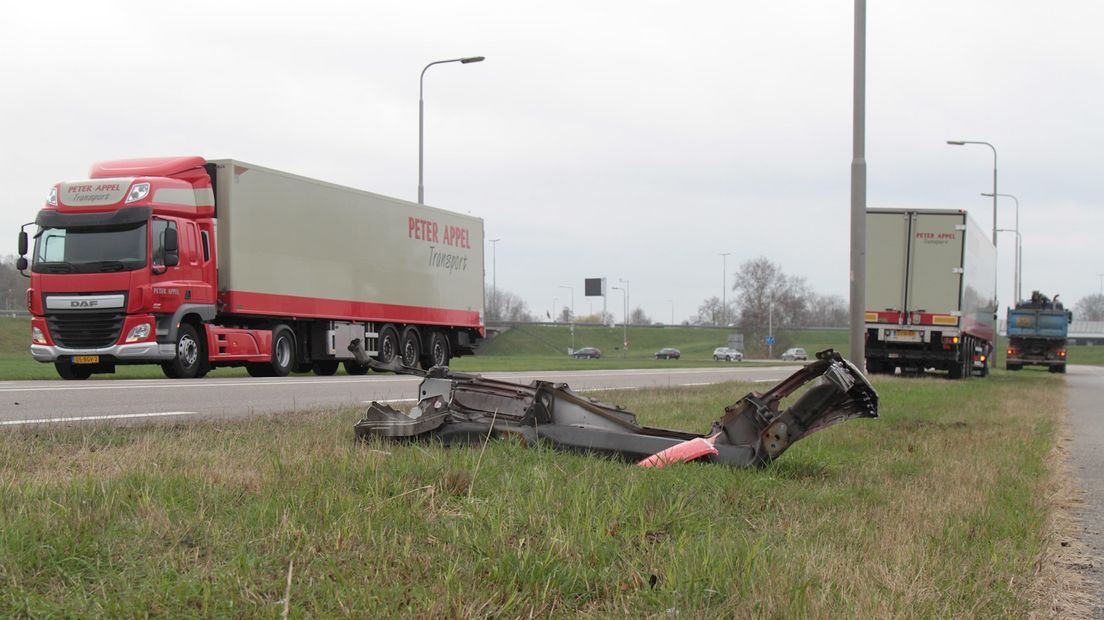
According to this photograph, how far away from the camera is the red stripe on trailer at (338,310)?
18.8 meters

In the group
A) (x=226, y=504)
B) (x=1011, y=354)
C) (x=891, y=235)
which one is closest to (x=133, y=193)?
(x=226, y=504)

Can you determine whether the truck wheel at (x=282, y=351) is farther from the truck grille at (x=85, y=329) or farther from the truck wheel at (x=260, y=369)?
the truck grille at (x=85, y=329)

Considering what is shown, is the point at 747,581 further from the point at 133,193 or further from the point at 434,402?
the point at 133,193

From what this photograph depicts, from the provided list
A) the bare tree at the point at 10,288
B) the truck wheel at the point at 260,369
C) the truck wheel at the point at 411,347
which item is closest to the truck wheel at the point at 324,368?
the truck wheel at the point at 411,347

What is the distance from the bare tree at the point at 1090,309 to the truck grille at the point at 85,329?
567 feet

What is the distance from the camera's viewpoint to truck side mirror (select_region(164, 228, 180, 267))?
55.5 feet

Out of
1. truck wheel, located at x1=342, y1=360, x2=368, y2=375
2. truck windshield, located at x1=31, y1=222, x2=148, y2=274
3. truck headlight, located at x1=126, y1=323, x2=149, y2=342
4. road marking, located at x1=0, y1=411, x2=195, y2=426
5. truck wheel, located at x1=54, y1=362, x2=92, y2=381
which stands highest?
truck windshield, located at x1=31, y1=222, x2=148, y2=274

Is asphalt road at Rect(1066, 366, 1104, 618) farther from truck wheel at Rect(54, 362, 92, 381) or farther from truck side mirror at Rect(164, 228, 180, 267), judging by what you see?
truck wheel at Rect(54, 362, 92, 381)

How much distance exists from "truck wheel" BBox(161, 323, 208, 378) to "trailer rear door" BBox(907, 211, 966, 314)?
54.2 feet

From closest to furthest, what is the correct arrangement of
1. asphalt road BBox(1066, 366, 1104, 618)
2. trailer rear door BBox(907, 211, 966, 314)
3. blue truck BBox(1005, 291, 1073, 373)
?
asphalt road BBox(1066, 366, 1104, 618)
trailer rear door BBox(907, 211, 966, 314)
blue truck BBox(1005, 291, 1073, 373)

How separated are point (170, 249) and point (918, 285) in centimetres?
1733

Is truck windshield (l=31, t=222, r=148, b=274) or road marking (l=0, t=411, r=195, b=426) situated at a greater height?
truck windshield (l=31, t=222, r=148, b=274)

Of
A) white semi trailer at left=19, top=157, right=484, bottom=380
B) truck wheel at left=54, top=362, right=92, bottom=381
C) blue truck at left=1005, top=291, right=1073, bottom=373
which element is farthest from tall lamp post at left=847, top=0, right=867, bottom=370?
blue truck at left=1005, top=291, right=1073, bottom=373

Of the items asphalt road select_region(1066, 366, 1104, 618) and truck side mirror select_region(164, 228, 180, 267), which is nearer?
asphalt road select_region(1066, 366, 1104, 618)
